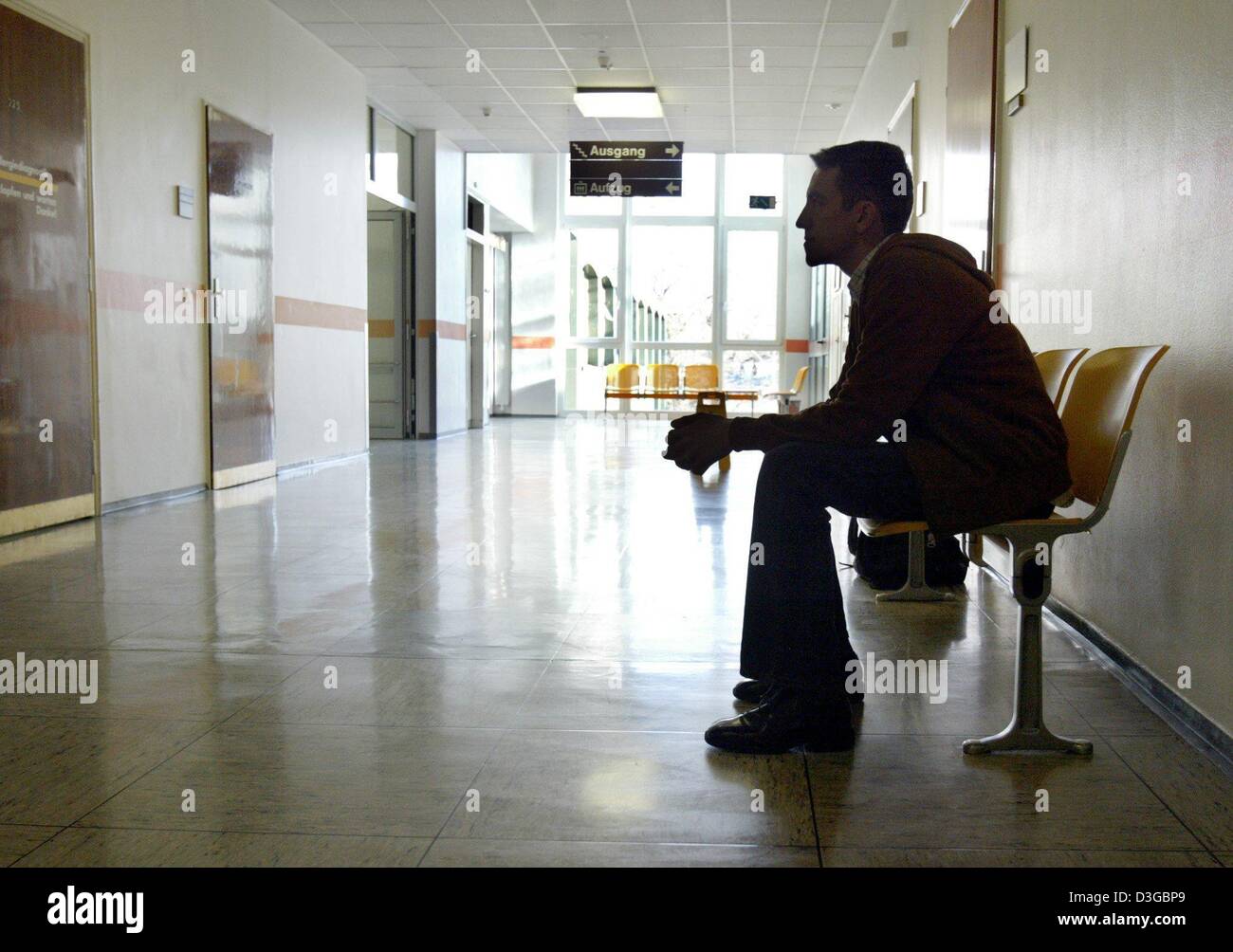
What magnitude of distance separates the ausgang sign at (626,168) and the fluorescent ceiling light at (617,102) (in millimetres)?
781

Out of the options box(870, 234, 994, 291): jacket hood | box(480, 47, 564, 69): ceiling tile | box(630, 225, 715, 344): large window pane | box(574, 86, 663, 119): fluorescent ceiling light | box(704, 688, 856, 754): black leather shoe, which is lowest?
box(704, 688, 856, 754): black leather shoe

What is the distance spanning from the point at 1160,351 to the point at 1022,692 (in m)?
0.70

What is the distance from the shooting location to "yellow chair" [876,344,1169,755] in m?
2.22

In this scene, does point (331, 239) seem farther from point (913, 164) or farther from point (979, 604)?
point (979, 604)

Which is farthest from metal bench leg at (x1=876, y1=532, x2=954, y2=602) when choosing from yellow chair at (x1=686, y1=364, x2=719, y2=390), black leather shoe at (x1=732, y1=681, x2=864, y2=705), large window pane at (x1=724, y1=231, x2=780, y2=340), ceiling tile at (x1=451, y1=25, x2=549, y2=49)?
large window pane at (x1=724, y1=231, x2=780, y2=340)

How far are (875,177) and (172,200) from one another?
5144 millimetres

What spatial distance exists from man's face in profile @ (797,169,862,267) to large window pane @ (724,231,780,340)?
1493 centimetres

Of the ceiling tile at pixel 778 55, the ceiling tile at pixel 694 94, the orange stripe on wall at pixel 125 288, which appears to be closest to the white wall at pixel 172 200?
the orange stripe on wall at pixel 125 288

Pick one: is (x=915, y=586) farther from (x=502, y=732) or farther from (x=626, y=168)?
(x=626, y=168)

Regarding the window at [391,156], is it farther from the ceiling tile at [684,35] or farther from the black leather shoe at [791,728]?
the black leather shoe at [791,728]

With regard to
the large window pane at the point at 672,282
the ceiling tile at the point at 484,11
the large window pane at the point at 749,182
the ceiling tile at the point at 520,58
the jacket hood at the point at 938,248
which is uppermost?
the large window pane at the point at 749,182

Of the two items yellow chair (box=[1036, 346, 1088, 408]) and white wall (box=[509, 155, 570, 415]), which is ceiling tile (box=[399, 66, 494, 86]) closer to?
white wall (box=[509, 155, 570, 415])

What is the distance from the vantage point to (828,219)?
2.41 metres

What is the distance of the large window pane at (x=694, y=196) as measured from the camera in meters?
17.2
